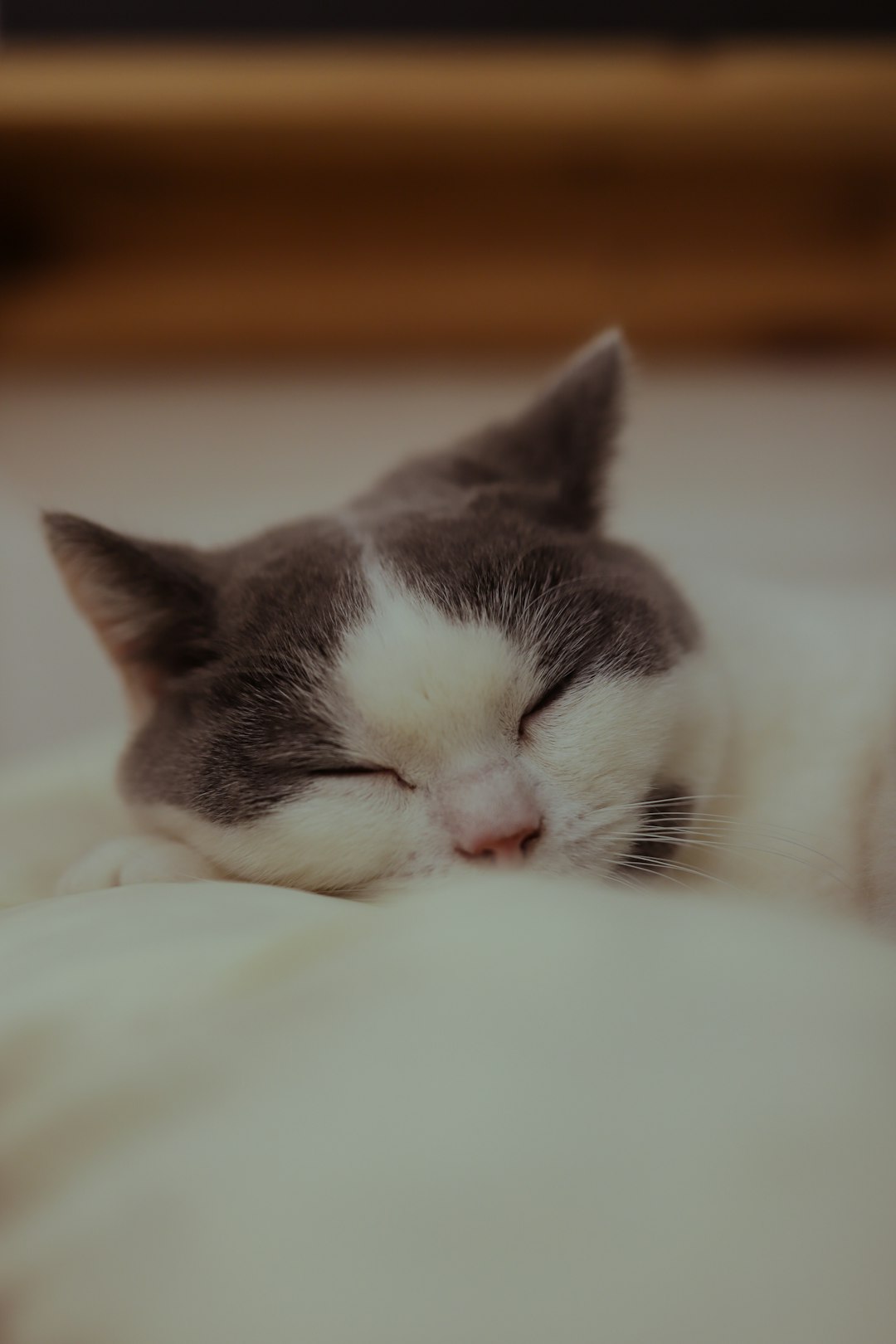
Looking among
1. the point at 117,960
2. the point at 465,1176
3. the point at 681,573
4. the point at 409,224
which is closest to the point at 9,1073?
the point at 117,960

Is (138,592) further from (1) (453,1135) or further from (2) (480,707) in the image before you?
(1) (453,1135)

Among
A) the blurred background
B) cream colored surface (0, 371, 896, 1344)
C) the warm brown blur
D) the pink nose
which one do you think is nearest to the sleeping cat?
the pink nose

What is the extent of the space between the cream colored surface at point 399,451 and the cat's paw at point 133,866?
4.10 feet

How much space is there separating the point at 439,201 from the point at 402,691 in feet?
4.84

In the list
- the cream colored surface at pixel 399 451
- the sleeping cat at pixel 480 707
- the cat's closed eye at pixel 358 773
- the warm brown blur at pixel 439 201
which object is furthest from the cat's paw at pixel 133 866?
the warm brown blur at pixel 439 201

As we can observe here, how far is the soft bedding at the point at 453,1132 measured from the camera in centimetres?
40

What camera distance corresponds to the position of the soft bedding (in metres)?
0.40

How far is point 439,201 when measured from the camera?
192 centimetres

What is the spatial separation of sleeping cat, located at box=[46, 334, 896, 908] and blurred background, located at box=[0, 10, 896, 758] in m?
0.83

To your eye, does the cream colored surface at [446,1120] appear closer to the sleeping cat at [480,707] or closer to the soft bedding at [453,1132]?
the soft bedding at [453,1132]

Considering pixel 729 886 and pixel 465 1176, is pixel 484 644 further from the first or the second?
pixel 465 1176

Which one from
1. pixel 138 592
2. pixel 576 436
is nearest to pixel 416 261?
pixel 576 436

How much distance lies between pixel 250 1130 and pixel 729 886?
0.50 m

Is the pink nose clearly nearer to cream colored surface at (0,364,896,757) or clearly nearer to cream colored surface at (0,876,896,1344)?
cream colored surface at (0,876,896,1344)
